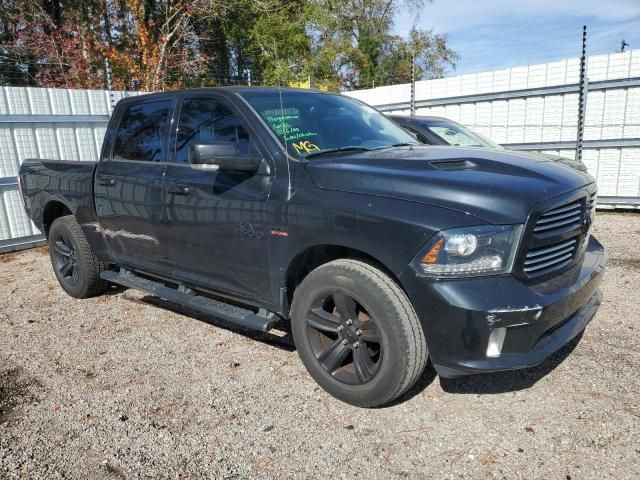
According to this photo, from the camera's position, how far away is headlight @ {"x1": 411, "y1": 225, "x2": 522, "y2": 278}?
95.3 inches

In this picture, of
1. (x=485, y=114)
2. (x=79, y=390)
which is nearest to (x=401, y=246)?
(x=79, y=390)

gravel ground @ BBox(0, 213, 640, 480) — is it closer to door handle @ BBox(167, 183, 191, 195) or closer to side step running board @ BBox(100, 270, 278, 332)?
side step running board @ BBox(100, 270, 278, 332)

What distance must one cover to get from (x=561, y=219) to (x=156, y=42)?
59.1 ft

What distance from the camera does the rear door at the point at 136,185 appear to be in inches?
156

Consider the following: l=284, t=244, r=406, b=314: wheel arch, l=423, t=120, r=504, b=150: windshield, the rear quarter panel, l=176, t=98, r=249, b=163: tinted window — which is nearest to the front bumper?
l=284, t=244, r=406, b=314: wheel arch

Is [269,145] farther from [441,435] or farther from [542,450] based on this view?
[542,450]

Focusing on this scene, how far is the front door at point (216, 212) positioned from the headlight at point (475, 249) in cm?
121

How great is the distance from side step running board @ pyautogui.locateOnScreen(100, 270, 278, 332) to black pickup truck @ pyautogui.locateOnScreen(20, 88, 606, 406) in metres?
0.02

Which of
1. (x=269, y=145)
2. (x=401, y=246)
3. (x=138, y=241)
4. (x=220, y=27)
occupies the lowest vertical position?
(x=138, y=241)

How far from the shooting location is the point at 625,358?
342 cm

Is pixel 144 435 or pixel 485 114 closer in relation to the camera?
pixel 144 435

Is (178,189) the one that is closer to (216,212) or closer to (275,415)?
(216,212)

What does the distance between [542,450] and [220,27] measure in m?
21.5

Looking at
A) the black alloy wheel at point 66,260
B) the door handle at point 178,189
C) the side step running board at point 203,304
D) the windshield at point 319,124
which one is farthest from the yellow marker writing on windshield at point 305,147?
the black alloy wheel at point 66,260
